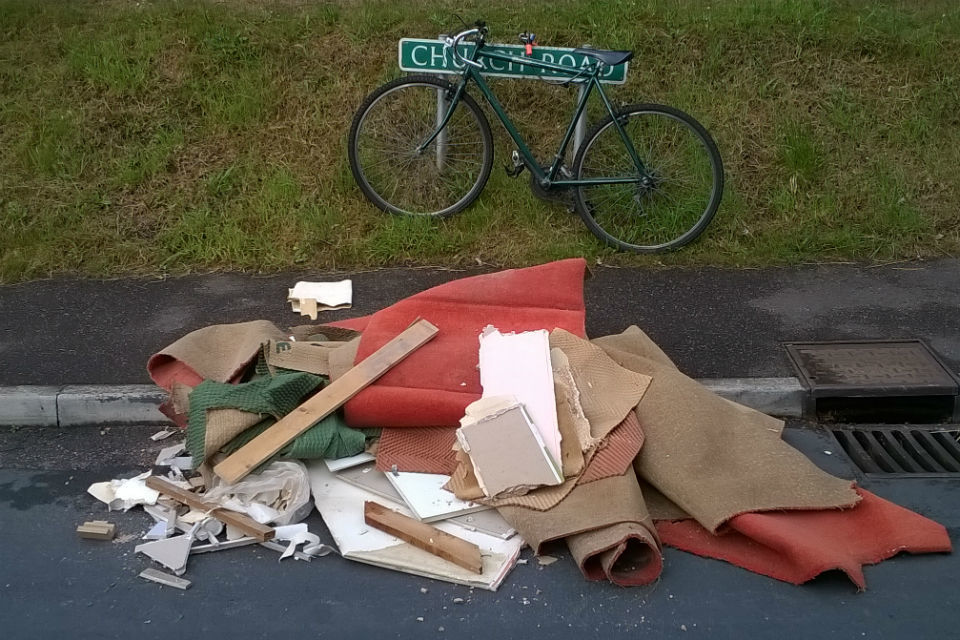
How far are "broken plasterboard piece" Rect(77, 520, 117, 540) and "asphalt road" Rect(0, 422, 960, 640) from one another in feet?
0.11

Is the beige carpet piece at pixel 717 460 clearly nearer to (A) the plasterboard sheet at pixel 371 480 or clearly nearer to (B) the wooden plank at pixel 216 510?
(A) the plasterboard sheet at pixel 371 480

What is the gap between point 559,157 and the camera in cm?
639

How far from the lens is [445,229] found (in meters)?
6.61

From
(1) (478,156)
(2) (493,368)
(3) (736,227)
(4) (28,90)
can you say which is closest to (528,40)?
(1) (478,156)

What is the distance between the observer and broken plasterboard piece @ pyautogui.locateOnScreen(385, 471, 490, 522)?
12.5ft

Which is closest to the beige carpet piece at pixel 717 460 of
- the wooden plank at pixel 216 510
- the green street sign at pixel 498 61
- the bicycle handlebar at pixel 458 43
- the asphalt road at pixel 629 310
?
the asphalt road at pixel 629 310

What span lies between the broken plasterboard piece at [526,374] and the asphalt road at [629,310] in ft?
3.32

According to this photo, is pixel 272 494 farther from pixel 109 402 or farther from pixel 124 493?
pixel 109 402

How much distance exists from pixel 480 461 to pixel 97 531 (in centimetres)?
163

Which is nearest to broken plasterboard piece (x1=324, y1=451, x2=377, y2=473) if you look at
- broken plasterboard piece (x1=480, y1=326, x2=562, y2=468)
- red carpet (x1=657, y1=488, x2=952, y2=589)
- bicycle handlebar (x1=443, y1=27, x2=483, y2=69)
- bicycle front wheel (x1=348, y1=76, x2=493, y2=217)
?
broken plasterboard piece (x1=480, y1=326, x2=562, y2=468)

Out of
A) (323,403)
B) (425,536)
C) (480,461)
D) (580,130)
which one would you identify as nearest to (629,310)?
(580,130)

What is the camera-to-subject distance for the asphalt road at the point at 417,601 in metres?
3.27

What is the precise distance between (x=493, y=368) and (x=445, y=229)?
8.07ft

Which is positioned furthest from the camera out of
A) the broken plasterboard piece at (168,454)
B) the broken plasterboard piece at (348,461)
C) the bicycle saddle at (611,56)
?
the bicycle saddle at (611,56)
